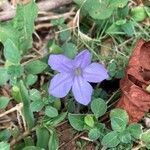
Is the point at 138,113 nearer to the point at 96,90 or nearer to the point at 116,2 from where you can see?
the point at 96,90

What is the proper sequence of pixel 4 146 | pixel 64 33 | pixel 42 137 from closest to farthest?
1. pixel 4 146
2. pixel 42 137
3. pixel 64 33

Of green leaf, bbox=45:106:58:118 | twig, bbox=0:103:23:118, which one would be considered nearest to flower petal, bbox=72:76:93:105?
green leaf, bbox=45:106:58:118

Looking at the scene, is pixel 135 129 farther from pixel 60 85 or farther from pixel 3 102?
pixel 3 102

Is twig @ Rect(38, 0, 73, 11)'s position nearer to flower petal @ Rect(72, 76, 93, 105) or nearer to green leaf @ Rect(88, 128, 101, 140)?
flower petal @ Rect(72, 76, 93, 105)

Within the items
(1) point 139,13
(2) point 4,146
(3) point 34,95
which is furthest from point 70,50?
(2) point 4,146

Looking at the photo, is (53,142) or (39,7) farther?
(39,7)

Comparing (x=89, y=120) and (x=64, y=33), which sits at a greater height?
(x=64, y=33)

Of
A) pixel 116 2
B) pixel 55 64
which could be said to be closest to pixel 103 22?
pixel 116 2
